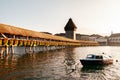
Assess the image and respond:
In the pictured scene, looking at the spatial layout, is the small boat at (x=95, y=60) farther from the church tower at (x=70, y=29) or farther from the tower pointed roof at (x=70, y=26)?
the tower pointed roof at (x=70, y=26)

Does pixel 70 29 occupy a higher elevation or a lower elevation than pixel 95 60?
higher

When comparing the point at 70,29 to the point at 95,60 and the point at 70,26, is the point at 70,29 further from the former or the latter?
the point at 95,60

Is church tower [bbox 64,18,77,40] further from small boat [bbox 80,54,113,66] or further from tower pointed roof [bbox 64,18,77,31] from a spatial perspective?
small boat [bbox 80,54,113,66]

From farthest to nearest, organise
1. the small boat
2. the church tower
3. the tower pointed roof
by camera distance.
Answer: the tower pointed roof < the church tower < the small boat

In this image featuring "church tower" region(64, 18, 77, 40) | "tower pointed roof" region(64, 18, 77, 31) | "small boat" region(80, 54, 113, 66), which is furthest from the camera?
"tower pointed roof" region(64, 18, 77, 31)

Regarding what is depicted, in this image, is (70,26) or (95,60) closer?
(95,60)

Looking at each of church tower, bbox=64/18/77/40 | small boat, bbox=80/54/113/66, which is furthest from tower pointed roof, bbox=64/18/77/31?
small boat, bbox=80/54/113/66

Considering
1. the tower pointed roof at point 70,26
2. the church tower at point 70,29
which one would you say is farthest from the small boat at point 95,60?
the tower pointed roof at point 70,26

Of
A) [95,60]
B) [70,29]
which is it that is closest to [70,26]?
[70,29]

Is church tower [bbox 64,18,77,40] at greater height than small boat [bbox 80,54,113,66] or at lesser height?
greater

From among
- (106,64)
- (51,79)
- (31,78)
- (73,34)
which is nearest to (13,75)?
(31,78)

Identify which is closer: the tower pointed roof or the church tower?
the church tower

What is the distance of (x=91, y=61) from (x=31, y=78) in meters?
12.0

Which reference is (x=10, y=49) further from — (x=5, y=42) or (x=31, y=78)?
(x=31, y=78)
